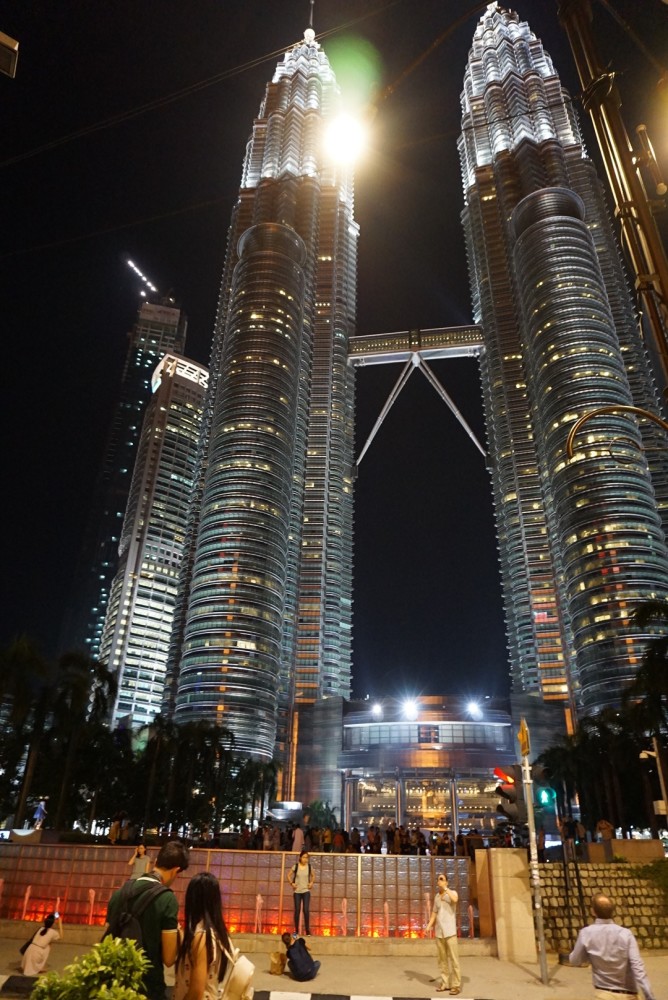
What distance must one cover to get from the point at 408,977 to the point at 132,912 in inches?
341

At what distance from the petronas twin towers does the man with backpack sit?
99.3 m

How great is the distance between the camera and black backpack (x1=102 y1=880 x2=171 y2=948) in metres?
5.36

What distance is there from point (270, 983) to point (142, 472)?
191m

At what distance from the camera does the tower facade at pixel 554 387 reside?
106312 mm

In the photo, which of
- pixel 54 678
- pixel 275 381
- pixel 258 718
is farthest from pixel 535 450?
pixel 54 678

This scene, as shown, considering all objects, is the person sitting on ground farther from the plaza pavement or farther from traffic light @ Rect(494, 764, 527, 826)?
traffic light @ Rect(494, 764, 527, 826)

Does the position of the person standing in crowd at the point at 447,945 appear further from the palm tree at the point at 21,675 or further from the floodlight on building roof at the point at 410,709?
the floodlight on building roof at the point at 410,709

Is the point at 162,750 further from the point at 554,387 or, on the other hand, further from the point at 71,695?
the point at 554,387

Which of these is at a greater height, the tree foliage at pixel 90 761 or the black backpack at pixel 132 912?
the tree foliage at pixel 90 761

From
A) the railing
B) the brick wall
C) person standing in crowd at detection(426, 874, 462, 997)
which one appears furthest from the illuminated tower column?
person standing in crowd at detection(426, 874, 462, 997)

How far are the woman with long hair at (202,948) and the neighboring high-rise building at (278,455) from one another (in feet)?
361

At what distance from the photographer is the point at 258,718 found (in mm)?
112625

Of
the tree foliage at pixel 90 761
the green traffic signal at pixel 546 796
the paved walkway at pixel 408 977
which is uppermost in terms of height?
the tree foliage at pixel 90 761

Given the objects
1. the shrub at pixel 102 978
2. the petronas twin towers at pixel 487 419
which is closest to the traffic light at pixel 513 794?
the shrub at pixel 102 978
